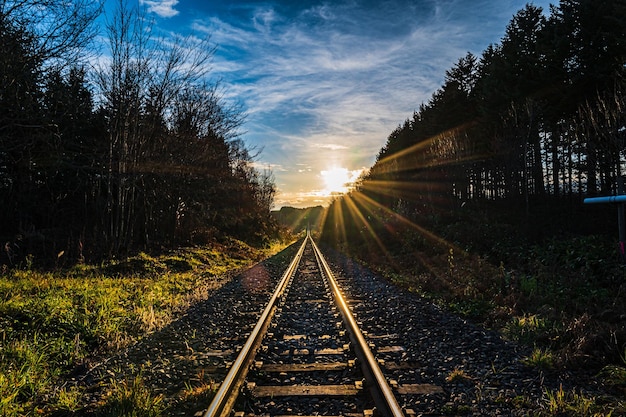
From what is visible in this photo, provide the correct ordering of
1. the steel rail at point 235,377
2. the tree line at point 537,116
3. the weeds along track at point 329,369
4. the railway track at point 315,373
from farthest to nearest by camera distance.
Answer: the tree line at point 537,116, the weeds along track at point 329,369, the railway track at point 315,373, the steel rail at point 235,377

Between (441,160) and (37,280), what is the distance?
1040 inches

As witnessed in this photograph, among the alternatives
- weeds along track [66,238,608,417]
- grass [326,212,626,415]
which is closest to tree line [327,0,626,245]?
grass [326,212,626,415]

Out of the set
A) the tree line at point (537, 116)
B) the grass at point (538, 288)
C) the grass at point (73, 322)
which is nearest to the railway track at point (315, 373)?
the grass at point (73, 322)

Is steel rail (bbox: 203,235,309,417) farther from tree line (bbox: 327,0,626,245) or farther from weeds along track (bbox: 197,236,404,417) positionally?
tree line (bbox: 327,0,626,245)

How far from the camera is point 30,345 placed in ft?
16.8

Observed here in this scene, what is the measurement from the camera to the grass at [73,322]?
391cm

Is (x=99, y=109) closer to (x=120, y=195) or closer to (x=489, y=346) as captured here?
(x=120, y=195)

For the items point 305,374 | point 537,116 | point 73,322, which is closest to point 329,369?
point 305,374

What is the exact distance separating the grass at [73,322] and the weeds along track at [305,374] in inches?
35.9

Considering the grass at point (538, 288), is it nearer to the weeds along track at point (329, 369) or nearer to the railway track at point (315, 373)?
the weeds along track at point (329, 369)

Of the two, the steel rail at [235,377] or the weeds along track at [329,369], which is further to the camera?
the weeds along track at [329,369]

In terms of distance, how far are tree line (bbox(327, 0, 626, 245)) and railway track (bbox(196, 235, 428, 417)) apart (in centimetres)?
1193

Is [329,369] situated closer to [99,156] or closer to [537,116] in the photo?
[99,156]

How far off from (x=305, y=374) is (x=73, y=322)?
4.11 m
